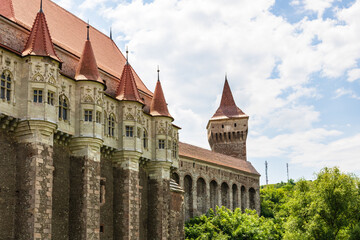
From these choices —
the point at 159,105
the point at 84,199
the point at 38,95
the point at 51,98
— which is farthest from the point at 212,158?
the point at 38,95

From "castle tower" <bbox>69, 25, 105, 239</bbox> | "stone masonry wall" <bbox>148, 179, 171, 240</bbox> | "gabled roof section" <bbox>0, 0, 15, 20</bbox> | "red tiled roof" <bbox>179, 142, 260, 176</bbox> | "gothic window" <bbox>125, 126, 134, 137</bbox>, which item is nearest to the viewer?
"gabled roof section" <bbox>0, 0, 15, 20</bbox>

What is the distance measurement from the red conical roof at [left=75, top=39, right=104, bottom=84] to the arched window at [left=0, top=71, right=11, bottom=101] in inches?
187

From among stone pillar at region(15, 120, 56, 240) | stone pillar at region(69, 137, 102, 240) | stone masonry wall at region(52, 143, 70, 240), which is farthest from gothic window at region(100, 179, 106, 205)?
stone pillar at region(15, 120, 56, 240)

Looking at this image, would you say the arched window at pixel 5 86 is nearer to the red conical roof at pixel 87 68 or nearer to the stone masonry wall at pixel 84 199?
the red conical roof at pixel 87 68

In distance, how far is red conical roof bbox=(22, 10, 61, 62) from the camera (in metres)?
23.9

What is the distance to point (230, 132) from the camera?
73.7 metres

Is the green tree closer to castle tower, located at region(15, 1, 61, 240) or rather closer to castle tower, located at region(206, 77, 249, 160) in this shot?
castle tower, located at region(15, 1, 61, 240)

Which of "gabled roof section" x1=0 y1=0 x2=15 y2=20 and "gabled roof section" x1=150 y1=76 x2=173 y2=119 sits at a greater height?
"gabled roof section" x1=0 y1=0 x2=15 y2=20

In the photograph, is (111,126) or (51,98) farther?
(111,126)

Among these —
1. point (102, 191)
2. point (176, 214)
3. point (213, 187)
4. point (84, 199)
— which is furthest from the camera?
point (213, 187)

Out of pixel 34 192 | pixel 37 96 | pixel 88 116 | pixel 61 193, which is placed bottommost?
pixel 34 192

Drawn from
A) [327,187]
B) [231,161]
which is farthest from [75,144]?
[231,161]

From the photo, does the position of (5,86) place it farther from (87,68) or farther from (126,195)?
(126,195)

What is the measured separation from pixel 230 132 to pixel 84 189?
49260 millimetres
